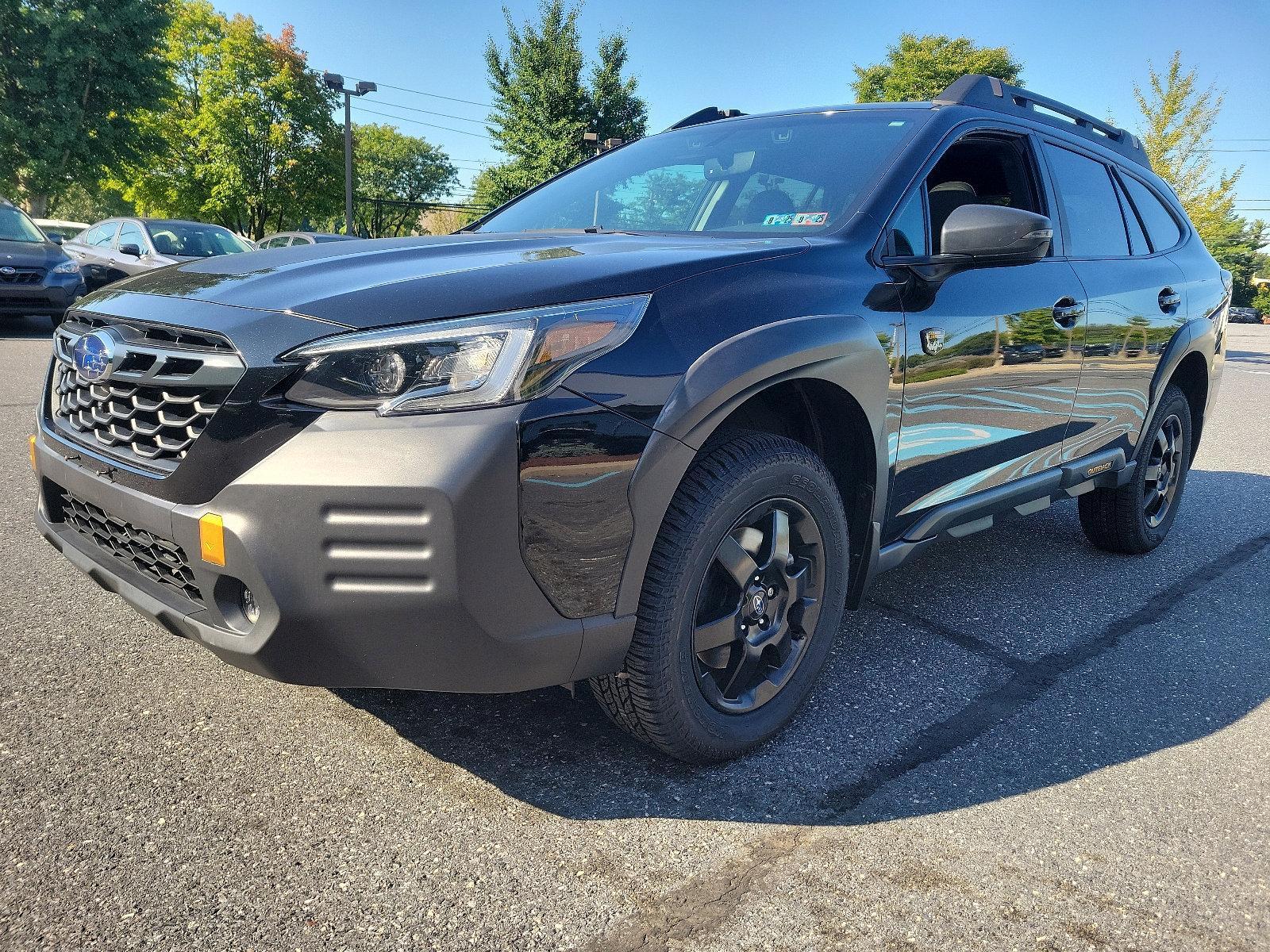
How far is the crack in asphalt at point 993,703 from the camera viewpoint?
2258 mm

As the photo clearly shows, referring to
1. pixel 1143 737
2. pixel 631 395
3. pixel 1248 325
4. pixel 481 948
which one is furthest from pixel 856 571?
pixel 1248 325

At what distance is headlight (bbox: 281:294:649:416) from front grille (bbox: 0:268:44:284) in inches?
450

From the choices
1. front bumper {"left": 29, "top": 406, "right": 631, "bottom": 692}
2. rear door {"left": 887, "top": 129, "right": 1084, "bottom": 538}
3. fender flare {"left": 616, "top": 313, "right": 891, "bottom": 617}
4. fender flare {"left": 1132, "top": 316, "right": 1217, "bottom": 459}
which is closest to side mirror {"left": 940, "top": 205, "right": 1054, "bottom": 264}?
rear door {"left": 887, "top": 129, "right": 1084, "bottom": 538}

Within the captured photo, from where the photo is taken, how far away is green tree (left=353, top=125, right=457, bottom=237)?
2493 inches

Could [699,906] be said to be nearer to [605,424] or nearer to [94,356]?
[605,424]

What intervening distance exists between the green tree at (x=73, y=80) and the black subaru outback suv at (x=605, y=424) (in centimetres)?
2805

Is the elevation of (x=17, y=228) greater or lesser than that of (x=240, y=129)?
lesser

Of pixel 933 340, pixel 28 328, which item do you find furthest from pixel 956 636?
pixel 28 328

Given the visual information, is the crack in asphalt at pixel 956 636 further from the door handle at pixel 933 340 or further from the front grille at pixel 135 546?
the front grille at pixel 135 546

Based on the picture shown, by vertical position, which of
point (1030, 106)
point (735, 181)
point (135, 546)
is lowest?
point (135, 546)

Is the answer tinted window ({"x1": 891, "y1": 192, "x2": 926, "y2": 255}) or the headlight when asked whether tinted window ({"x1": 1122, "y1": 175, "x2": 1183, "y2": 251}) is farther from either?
the headlight

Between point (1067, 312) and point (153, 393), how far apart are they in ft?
9.32

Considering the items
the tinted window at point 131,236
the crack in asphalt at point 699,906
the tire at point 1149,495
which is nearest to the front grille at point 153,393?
the crack in asphalt at point 699,906

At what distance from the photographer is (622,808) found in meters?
2.12
